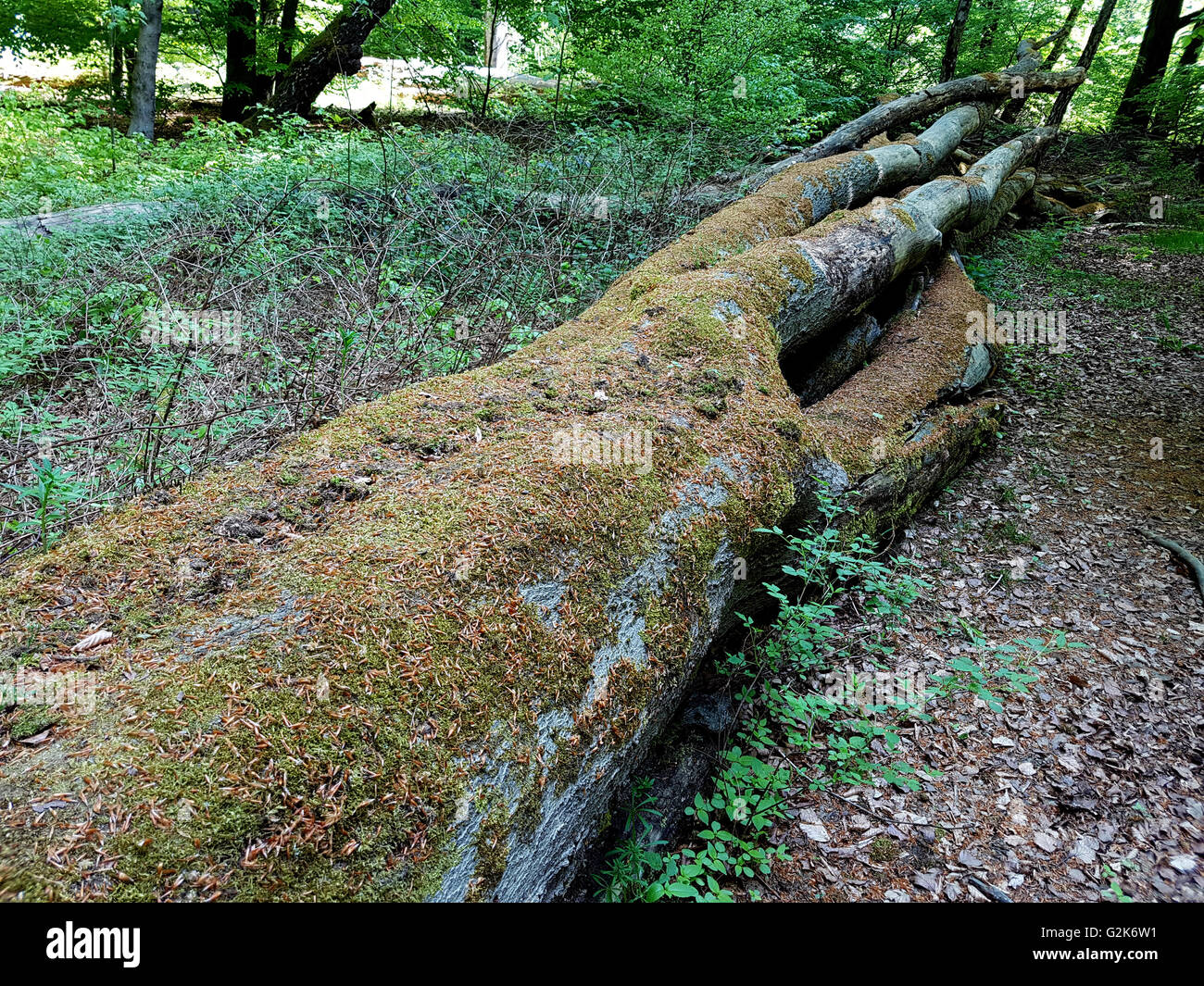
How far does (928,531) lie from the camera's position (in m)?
4.74

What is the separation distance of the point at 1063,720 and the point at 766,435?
225 cm

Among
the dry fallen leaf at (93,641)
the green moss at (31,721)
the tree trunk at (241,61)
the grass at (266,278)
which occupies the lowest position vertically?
the green moss at (31,721)

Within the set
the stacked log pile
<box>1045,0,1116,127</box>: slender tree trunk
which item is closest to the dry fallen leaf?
the stacked log pile

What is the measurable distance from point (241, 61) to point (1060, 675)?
17242mm

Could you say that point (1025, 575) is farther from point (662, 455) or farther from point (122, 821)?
point (122, 821)

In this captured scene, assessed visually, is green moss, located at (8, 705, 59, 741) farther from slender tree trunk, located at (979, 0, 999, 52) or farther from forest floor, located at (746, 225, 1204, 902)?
slender tree trunk, located at (979, 0, 999, 52)

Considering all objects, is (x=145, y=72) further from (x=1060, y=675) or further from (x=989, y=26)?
(x=989, y=26)

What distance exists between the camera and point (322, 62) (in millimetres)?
10688

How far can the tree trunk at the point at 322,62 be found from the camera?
10109mm

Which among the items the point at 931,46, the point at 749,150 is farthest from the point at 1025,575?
the point at 931,46

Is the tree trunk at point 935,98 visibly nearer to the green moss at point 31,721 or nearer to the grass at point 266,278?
the grass at point 266,278

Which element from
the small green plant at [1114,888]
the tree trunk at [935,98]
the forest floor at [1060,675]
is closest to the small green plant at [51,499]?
the forest floor at [1060,675]

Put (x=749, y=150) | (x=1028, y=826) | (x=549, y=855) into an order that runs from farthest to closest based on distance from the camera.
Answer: (x=749, y=150) → (x=1028, y=826) → (x=549, y=855)

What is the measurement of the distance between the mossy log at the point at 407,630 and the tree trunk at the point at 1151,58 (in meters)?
16.9
